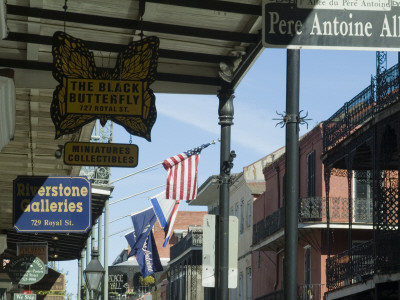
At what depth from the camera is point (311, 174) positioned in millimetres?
36188

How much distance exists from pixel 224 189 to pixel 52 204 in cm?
334

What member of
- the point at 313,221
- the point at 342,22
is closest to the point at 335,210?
the point at 313,221

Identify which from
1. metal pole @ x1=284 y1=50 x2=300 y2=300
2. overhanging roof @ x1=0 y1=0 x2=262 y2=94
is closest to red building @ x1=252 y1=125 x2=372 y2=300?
overhanging roof @ x1=0 y1=0 x2=262 y2=94

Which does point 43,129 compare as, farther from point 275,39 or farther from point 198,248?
point 198,248

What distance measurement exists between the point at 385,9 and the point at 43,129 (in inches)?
383

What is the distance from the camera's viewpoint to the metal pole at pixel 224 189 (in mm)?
12664

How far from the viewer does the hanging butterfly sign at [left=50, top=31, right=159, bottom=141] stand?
1116cm

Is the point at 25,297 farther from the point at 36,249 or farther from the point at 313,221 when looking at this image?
the point at 313,221

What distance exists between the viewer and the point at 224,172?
13172mm

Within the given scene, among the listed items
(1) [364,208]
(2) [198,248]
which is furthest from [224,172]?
(2) [198,248]

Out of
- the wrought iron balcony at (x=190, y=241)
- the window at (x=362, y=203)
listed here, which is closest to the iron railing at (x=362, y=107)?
the window at (x=362, y=203)

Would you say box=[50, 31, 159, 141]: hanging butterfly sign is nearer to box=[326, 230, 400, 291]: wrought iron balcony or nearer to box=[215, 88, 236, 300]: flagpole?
box=[215, 88, 236, 300]: flagpole

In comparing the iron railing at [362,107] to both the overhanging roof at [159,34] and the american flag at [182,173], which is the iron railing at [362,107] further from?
the overhanging roof at [159,34]

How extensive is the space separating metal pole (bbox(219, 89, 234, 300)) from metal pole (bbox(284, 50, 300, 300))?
9.59 ft
